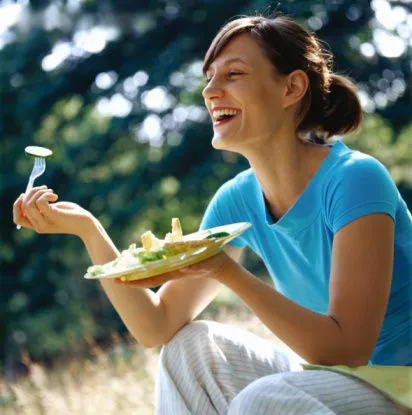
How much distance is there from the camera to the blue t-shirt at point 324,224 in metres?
2.00

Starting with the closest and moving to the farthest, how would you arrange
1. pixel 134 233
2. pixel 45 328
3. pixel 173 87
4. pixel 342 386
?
1. pixel 342 386
2. pixel 173 87
3. pixel 134 233
4. pixel 45 328

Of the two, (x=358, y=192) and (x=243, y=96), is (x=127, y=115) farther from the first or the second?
(x=358, y=192)

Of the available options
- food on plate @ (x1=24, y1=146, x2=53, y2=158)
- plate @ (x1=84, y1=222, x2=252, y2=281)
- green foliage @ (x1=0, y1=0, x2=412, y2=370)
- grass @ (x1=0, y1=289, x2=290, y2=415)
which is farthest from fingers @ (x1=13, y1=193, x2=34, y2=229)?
green foliage @ (x1=0, y1=0, x2=412, y2=370)

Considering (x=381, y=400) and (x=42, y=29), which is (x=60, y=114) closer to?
(x=42, y=29)

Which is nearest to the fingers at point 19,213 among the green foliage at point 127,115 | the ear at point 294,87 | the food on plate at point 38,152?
the food on plate at point 38,152

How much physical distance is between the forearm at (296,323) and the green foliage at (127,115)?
17.9 feet

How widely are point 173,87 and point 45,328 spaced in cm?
424

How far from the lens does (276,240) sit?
7.68 feet

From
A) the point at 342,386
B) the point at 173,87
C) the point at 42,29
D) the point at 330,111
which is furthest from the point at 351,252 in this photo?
the point at 42,29

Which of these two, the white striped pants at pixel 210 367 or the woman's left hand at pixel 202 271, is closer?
the woman's left hand at pixel 202 271

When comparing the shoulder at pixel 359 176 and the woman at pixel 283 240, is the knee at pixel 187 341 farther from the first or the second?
the shoulder at pixel 359 176

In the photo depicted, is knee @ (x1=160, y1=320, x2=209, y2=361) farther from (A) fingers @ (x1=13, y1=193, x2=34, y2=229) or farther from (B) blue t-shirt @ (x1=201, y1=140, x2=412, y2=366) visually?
(A) fingers @ (x1=13, y1=193, x2=34, y2=229)

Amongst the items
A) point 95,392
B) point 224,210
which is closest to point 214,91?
point 224,210

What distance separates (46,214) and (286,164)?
69 cm
